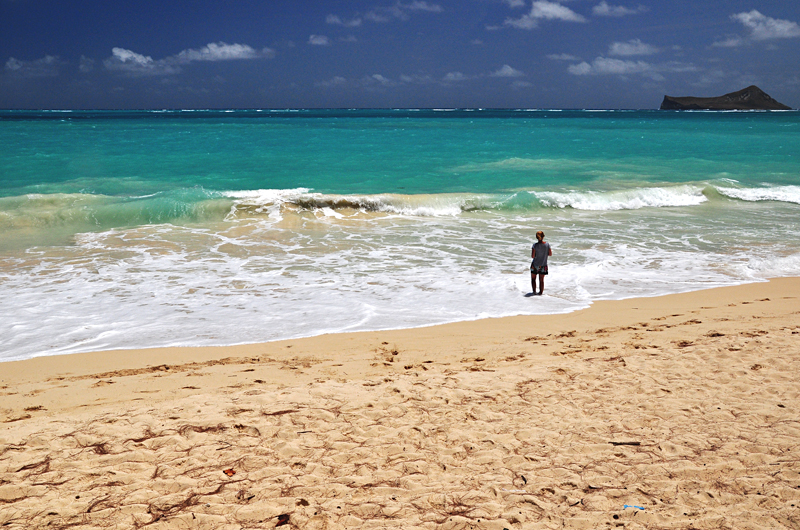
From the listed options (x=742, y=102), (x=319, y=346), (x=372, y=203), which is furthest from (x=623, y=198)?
(x=742, y=102)

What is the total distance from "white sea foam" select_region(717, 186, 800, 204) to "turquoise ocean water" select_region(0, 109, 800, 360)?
0.09 m

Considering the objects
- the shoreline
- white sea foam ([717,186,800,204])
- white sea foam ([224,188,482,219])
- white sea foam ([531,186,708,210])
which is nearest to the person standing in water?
the shoreline

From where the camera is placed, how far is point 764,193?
21.4 metres

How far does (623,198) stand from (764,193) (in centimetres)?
636

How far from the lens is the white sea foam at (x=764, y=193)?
68.3 feet

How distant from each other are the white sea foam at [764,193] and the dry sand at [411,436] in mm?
16951

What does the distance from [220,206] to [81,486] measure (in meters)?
14.9

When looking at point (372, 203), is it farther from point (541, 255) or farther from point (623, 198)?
point (541, 255)

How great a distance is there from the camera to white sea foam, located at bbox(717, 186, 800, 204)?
20.8m

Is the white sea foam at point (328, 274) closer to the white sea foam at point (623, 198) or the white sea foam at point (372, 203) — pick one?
the white sea foam at point (372, 203)

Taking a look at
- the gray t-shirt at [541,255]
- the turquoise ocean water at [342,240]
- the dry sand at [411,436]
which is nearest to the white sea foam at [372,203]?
the turquoise ocean water at [342,240]

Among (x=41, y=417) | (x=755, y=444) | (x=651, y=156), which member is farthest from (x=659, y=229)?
(x=651, y=156)

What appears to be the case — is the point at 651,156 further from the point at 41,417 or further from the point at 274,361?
the point at 41,417

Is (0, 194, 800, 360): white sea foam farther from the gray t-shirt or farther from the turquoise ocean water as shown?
the gray t-shirt
